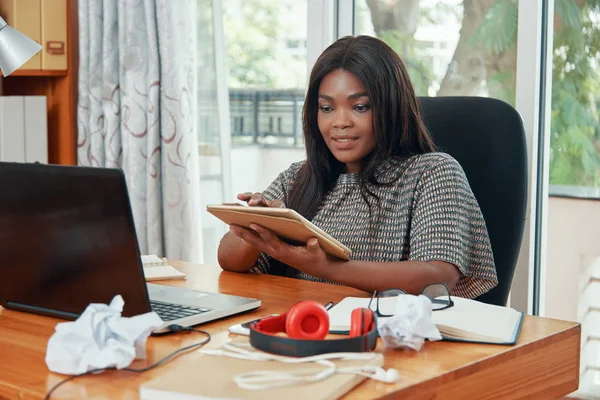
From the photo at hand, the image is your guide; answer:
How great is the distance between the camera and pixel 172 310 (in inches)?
51.3

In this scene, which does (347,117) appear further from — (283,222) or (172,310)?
(172,310)

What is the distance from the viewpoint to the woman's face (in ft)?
6.18

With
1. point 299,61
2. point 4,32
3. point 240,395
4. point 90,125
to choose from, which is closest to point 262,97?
point 299,61

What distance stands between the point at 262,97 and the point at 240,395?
2.14 metres

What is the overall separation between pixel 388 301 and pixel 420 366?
0.22 m

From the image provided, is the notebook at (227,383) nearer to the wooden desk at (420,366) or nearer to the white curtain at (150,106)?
the wooden desk at (420,366)

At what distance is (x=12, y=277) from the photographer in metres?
1.33

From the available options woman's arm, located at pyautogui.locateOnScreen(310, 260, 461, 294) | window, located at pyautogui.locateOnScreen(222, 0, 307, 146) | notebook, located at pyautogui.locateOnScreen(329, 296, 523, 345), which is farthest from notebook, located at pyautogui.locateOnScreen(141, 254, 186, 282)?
window, located at pyautogui.locateOnScreen(222, 0, 307, 146)

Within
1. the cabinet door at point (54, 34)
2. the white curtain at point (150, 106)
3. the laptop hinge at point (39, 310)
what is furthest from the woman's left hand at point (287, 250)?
the cabinet door at point (54, 34)

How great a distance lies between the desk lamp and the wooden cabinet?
809 millimetres

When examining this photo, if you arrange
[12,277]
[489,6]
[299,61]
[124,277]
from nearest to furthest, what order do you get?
[124,277], [12,277], [489,6], [299,61]

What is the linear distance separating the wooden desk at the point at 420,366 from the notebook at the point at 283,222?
11 cm

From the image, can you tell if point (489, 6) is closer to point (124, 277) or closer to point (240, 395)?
point (124, 277)

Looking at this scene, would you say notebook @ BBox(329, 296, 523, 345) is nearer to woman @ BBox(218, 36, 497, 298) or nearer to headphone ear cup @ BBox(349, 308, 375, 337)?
headphone ear cup @ BBox(349, 308, 375, 337)
